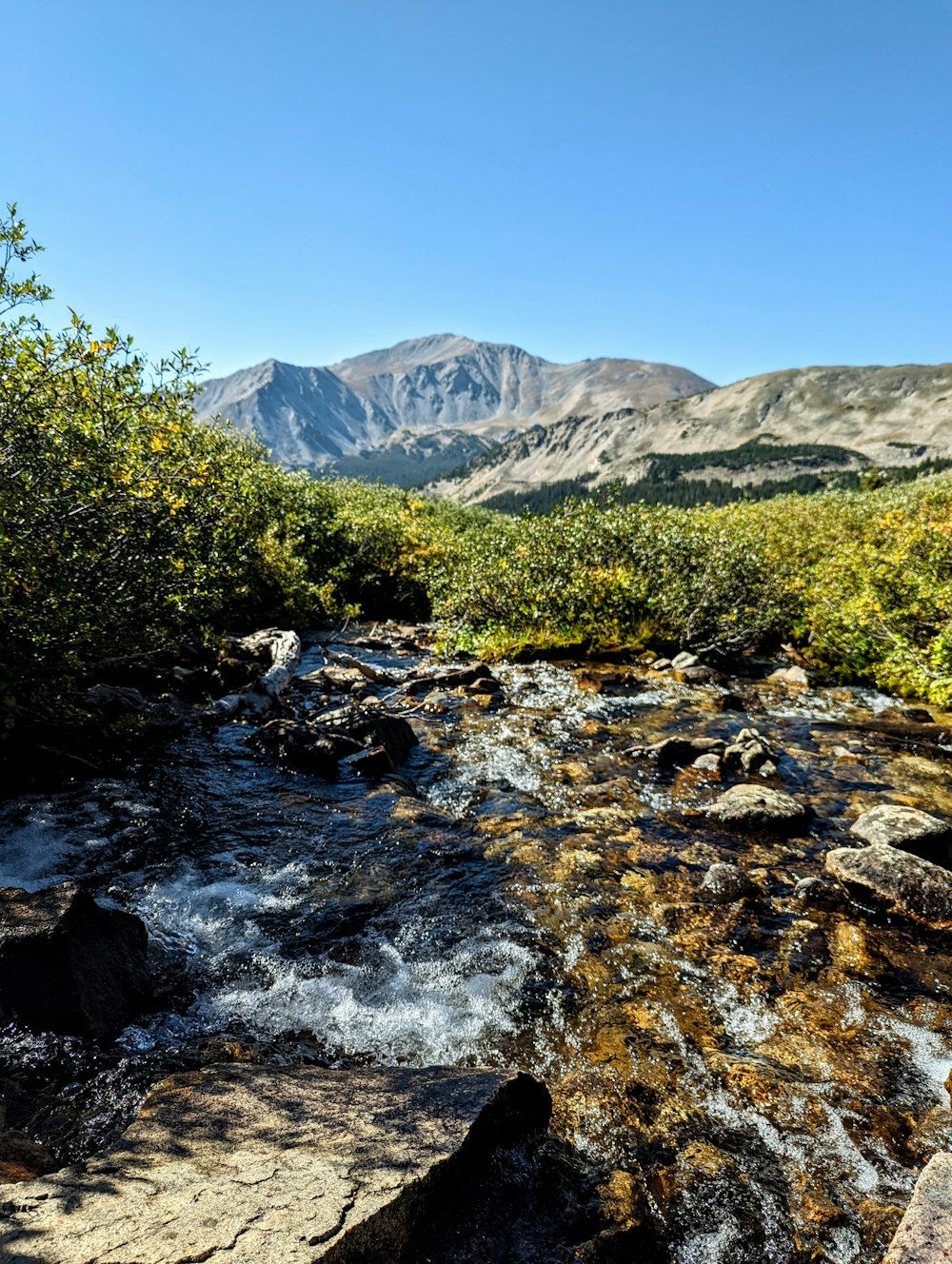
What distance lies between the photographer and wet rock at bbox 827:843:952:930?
8.00m

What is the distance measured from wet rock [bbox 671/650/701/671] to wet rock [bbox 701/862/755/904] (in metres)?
12.6

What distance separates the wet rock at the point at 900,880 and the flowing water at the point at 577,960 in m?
0.38

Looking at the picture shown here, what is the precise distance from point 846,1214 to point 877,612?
16336 mm

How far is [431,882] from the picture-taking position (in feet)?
28.9

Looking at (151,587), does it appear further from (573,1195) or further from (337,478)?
(337,478)

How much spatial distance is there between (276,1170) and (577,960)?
4435 mm

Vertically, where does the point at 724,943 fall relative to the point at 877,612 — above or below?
below

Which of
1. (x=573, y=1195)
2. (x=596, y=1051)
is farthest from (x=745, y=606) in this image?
(x=573, y=1195)

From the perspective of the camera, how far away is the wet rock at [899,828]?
9180 mm

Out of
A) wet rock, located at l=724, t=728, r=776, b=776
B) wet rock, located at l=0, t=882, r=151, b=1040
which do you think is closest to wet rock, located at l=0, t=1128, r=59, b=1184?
wet rock, located at l=0, t=882, r=151, b=1040

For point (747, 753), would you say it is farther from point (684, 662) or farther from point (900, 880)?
point (684, 662)

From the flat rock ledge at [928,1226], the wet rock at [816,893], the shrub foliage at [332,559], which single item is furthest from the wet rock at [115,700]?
the flat rock ledge at [928,1226]

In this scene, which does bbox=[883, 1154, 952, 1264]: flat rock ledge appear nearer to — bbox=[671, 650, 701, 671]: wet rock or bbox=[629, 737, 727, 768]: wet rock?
bbox=[629, 737, 727, 768]: wet rock

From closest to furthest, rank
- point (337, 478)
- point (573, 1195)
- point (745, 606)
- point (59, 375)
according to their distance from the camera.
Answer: point (573, 1195)
point (59, 375)
point (745, 606)
point (337, 478)
